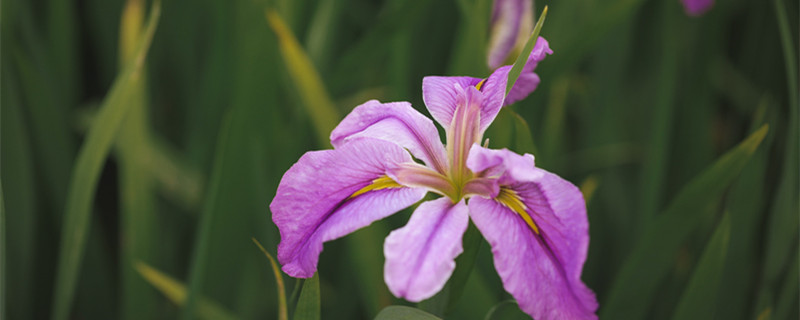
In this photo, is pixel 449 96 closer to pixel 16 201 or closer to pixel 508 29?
pixel 508 29

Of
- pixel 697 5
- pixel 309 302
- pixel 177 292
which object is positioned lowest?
pixel 177 292

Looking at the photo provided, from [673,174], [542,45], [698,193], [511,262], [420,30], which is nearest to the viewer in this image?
[511,262]

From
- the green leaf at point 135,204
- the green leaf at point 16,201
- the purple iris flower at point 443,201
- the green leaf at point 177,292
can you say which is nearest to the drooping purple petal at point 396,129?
the purple iris flower at point 443,201

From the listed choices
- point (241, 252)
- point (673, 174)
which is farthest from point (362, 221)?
point (673, 174)

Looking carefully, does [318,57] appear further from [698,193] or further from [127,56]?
[698,193]

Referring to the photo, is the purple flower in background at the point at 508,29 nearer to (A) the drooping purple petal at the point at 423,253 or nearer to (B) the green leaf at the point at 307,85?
(B) the green leaf at the point at 307,85

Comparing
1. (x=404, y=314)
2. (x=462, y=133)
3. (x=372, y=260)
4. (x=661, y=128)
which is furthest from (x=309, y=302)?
(x=661, y=128)
